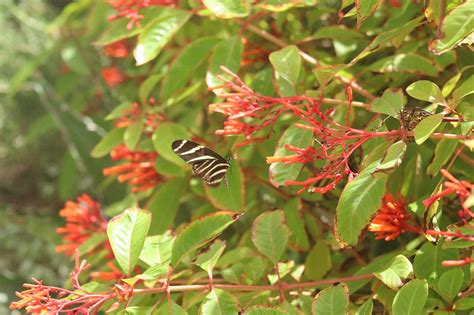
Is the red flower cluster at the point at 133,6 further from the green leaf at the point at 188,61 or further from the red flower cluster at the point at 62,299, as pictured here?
the red flower cluster at the point at 62,299

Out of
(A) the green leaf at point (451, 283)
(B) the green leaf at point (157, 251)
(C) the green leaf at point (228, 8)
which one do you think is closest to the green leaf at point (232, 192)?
(B) the green leaf at point (157, 251)

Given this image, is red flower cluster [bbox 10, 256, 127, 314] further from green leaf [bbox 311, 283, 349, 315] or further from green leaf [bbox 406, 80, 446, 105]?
green leaf [bbox 406, 80, 446, 105]

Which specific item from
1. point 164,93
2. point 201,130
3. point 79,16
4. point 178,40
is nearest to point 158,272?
point 164,93

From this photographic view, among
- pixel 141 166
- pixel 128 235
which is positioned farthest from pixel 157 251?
pixel 141 166

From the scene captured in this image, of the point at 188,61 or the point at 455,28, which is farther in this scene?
the point at 188,61

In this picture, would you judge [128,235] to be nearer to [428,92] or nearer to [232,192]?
[232,192]
